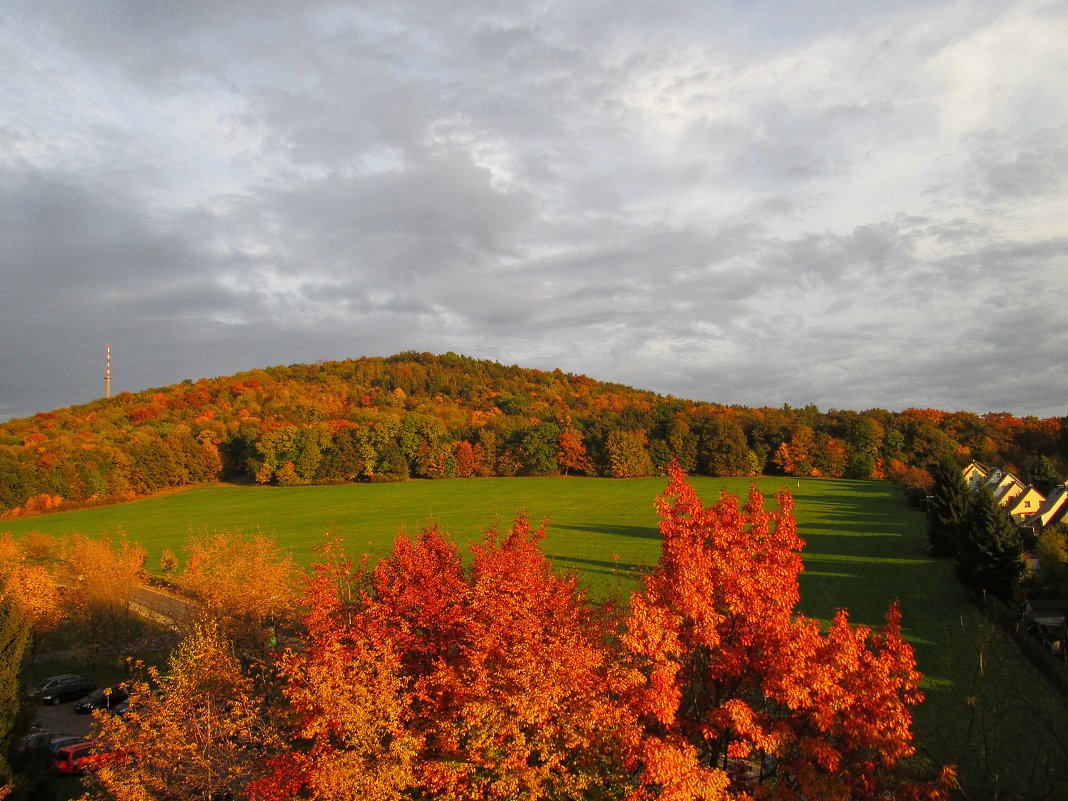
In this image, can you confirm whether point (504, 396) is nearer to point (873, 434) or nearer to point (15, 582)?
point (873, 434)

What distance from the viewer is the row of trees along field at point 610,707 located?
37.6 feet

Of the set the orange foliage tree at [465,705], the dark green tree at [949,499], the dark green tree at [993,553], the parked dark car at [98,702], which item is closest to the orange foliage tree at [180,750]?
the orange foliage tree at [465,705]

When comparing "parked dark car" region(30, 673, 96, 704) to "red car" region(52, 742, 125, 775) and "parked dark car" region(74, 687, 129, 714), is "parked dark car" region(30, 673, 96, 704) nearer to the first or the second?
"parked dark car" region(74, 687, 129, 714)

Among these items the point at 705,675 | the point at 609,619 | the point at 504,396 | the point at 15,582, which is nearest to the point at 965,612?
the point at 609,619

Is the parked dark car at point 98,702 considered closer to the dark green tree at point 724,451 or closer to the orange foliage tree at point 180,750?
the orange foliage tree at point 180,750

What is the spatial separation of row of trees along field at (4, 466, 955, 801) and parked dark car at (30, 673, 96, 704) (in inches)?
714

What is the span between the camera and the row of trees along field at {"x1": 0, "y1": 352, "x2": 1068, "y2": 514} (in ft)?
310

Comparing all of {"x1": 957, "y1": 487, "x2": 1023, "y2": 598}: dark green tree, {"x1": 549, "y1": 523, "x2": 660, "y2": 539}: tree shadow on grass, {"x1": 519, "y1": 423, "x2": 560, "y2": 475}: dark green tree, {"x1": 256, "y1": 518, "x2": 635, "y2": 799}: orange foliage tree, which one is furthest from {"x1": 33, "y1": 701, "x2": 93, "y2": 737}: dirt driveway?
{"x1": 519, "y1": 423, "x2": 560, "y2": 475}: dark green tree

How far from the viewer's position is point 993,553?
1485 inches

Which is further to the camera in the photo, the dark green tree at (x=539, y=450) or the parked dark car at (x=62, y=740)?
the dark green tree at (x=539, y=450)

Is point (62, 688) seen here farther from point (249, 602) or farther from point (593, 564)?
point (593, 564)

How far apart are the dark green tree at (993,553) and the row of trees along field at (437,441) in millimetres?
56064

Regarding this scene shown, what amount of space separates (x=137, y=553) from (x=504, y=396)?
349 ft

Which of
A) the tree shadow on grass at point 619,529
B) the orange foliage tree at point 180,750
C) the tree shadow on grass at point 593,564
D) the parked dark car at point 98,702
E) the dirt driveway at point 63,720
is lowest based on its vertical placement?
the dirt driveway at point 63,720
